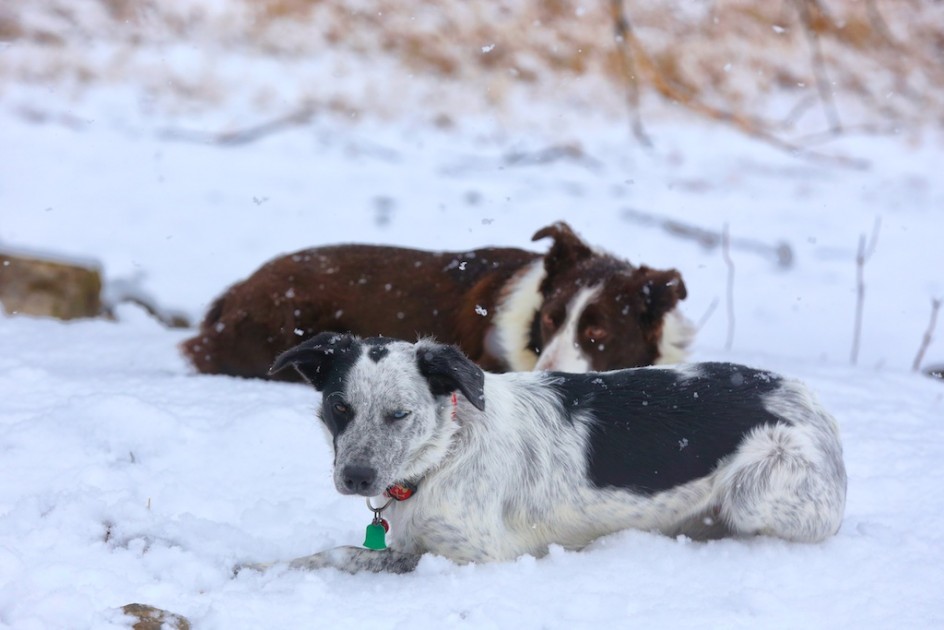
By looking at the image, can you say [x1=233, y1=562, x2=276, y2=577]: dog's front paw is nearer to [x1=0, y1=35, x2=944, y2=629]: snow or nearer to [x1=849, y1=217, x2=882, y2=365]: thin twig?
[x1=0, y1=35, x2=944, y2=629]: snow

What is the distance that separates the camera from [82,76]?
12.6m

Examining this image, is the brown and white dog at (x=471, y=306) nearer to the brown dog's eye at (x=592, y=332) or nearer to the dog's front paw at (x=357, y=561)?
the brown dog's eye at (x=592, y=332)

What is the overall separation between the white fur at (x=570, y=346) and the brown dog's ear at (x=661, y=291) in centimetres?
27

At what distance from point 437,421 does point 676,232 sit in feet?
24.7

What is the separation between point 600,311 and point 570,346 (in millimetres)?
254

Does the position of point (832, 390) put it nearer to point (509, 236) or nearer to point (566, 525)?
point (566, 525)

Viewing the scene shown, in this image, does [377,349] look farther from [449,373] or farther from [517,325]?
[517,325]

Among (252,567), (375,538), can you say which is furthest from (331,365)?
(252,567)

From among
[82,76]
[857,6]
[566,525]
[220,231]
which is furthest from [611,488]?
[857,6]

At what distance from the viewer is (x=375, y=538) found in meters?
3.57

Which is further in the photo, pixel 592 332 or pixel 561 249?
pixel 561 249

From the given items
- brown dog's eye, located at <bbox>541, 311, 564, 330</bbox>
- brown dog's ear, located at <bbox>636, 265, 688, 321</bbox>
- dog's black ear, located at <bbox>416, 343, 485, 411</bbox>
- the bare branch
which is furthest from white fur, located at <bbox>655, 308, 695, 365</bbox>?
the bare branch

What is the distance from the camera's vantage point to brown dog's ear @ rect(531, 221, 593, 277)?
562 cm

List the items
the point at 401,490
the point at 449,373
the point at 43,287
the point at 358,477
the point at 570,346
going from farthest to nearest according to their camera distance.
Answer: the point at 43,287 < the point at 570,346 < the point at 401,490 < the point at 449,373 < the point at 358,477
